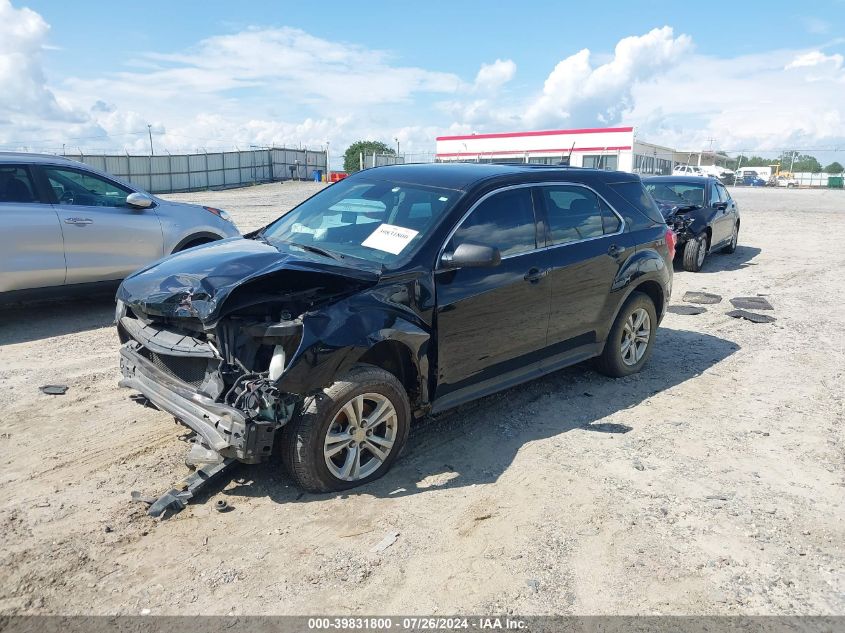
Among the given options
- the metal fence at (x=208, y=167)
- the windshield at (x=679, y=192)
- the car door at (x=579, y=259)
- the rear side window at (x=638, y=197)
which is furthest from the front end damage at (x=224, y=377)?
the metal fence at (x=208, y=167)

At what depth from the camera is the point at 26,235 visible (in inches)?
267

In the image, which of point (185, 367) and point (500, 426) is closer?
point (185, 367)

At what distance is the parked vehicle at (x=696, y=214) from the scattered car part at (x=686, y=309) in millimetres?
2983

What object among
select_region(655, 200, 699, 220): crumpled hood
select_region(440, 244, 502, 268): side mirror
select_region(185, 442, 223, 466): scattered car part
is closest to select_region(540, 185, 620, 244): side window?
select_region(440, 244, 502, 268): side mirror

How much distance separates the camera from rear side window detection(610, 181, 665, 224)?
5.90 metres

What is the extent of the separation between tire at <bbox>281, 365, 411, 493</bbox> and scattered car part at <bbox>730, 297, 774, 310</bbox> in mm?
7088

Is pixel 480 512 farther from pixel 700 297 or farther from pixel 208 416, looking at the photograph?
pixel 700 297

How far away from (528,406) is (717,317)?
15.1 feet

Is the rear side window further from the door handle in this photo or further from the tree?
the tree

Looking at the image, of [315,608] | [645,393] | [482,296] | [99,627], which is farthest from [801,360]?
[99,627]

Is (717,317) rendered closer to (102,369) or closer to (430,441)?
(430,441)

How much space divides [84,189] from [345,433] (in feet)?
17.8

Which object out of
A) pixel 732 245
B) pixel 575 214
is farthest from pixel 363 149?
pixel 575 214

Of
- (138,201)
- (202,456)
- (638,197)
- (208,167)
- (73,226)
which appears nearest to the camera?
(202,456)
